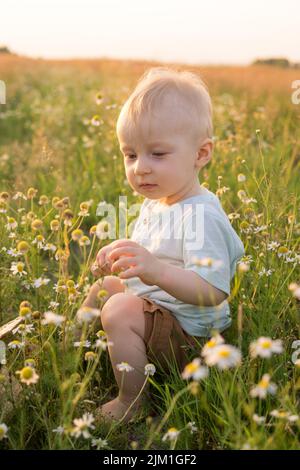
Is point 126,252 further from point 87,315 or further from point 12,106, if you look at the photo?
point 12,106

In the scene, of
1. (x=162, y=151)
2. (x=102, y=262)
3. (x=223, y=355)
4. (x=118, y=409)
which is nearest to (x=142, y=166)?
(x=162, y=151)

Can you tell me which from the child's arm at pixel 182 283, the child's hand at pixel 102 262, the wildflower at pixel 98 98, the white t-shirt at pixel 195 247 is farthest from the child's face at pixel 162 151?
the wildflower at pixel 98 98

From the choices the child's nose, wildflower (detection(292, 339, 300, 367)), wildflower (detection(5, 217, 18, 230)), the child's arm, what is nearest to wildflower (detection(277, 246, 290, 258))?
wildflower (detection(292, 339, 300, 367))

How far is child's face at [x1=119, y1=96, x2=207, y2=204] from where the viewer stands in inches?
91.5

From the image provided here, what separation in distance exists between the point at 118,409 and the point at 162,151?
884 mm

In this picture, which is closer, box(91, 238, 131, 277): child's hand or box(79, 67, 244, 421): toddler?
box(79, 67, 244, 421): toddler

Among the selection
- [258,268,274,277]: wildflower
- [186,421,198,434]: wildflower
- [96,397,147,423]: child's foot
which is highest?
[258,268,274,277]: wildflower

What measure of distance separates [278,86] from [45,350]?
27.5ft

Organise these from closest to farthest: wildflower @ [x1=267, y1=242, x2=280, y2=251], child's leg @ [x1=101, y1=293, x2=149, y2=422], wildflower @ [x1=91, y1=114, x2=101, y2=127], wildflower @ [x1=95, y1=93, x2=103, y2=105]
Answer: child's leg @ [x1=101, y1=293, x2=149, y2=422] → wildflower @ [x1=267, y1=242, x2=280, y2=251] → wildflower @ [x1=91, y1=114, x2=101, y2=127] → wildflower @ [x1=95, y1=93, x2=103, y2=105]

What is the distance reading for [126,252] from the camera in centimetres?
210

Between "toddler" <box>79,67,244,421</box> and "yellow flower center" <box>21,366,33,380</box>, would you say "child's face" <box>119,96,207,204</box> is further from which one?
"yellow flower center" <box>21,366,33,380</box>

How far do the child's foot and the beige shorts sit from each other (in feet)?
0.49

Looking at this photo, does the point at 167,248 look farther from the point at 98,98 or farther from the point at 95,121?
the point at 98,98

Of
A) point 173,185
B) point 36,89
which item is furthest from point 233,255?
point 36,89
